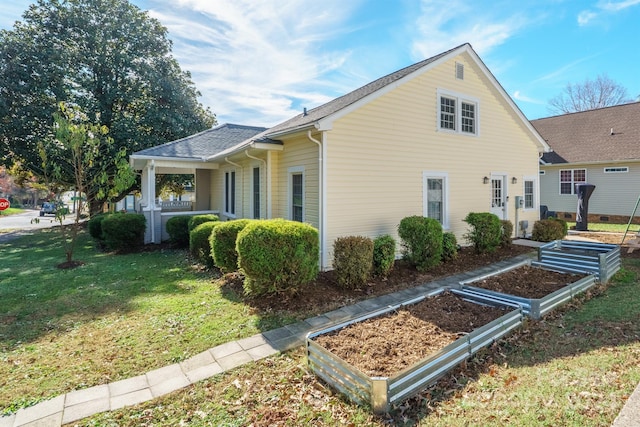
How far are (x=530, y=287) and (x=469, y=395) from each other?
381 cm

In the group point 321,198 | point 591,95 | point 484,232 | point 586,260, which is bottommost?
point 586,260

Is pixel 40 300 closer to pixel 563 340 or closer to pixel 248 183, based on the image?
pixel 248 183

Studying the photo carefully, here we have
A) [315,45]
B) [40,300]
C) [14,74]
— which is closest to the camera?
[40,300]

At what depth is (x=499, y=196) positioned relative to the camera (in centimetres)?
1146

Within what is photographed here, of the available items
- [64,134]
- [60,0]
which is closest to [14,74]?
[60,0]

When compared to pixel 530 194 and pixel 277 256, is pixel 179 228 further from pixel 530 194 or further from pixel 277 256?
pixel 530 194

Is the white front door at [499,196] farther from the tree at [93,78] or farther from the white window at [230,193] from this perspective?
the tree at [93,78]

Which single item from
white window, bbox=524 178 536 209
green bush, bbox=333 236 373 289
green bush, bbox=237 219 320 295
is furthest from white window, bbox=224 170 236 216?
white window, bbox=524 178 536 209

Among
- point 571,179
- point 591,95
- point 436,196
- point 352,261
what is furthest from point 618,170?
point 591,95

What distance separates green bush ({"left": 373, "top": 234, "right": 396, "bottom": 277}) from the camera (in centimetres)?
686

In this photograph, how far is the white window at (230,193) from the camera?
1266 centimetres

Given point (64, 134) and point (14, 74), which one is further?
point (14, 74)

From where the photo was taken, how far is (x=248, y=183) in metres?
11.1

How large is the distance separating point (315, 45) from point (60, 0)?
16.5 metres
